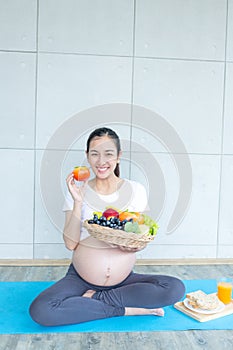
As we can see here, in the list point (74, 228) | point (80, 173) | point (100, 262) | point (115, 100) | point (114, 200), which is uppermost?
point (115, 100)

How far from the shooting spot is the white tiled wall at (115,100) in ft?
9.73

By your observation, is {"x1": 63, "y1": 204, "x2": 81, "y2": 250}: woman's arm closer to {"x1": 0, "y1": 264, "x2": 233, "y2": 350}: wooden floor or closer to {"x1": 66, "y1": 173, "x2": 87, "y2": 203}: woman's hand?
{"x1": 66, "y1": 173, "x2": 87, "y2": 203}: woman's hand

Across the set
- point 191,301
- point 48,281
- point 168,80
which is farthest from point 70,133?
point 191,301

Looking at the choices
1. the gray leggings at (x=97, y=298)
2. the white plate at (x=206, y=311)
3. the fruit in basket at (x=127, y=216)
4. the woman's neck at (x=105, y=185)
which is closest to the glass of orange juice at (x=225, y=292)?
the white plate at (x=206, y=311)

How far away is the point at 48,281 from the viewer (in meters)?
2.67

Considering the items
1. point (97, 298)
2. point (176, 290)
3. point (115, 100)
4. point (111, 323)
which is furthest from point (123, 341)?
point (115, 100)

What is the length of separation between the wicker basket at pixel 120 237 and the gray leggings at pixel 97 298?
29 cm

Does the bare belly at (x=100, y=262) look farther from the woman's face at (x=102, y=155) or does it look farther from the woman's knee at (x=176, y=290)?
the woman's face at (x=102, y=155)

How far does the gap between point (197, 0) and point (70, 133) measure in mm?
1344

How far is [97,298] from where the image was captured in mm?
2094

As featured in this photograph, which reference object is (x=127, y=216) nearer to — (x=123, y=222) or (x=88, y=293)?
(x=123, y=222)

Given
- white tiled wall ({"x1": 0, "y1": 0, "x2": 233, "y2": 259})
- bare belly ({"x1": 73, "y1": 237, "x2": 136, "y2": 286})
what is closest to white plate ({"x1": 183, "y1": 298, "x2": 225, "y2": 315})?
bare belly ({"x1": 73, "y1": 237, "x2": 136, "y2": 286})

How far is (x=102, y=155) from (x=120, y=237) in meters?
0.48

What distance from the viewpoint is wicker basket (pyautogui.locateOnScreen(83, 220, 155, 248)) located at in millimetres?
1938
